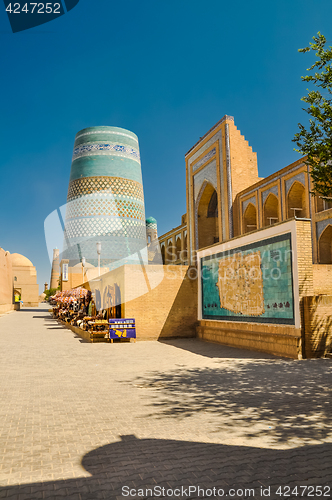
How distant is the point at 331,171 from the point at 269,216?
1751 centimetres

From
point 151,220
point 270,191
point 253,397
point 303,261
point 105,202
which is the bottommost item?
point 253,397

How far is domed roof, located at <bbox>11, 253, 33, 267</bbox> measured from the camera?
211 feet

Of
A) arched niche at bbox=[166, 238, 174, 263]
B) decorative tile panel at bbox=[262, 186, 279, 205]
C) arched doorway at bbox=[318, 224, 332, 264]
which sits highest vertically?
decorative tile panel at bbox=[262, 186, 279, 205]

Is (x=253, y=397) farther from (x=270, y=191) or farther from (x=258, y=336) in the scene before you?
(x=270, y=191)

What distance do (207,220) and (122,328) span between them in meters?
14.8

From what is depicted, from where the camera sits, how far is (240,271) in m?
11.2

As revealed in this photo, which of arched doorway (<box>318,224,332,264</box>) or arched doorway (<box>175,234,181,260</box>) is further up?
arched doorway (<box>175,234,181,260</box>)

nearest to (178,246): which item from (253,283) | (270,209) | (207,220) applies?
(207,220)

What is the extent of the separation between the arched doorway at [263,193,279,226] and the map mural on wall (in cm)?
1063

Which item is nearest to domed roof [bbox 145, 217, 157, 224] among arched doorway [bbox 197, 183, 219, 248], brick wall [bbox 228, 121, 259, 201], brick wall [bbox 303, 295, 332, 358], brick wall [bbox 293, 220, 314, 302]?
arched doorway [bbox 197, 183, 219, 248]

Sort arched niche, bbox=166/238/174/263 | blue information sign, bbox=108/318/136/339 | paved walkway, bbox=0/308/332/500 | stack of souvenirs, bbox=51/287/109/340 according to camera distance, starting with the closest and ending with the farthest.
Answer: paved walkway, bbox=0/308/332/500 → blue information sign, bbox=108/318/136/339 → stack of souvenirs, bbox=51/287/109/340 → arched niche, bbox=166/238/174/263

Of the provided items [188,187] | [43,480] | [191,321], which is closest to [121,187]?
[188,187]

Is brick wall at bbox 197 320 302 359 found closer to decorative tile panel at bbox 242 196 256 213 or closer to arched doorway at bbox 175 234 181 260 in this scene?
decorative tile panel at bbox 242 196 256 213

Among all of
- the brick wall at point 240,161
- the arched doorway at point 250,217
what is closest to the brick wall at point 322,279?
the brick wall at point 240,161
